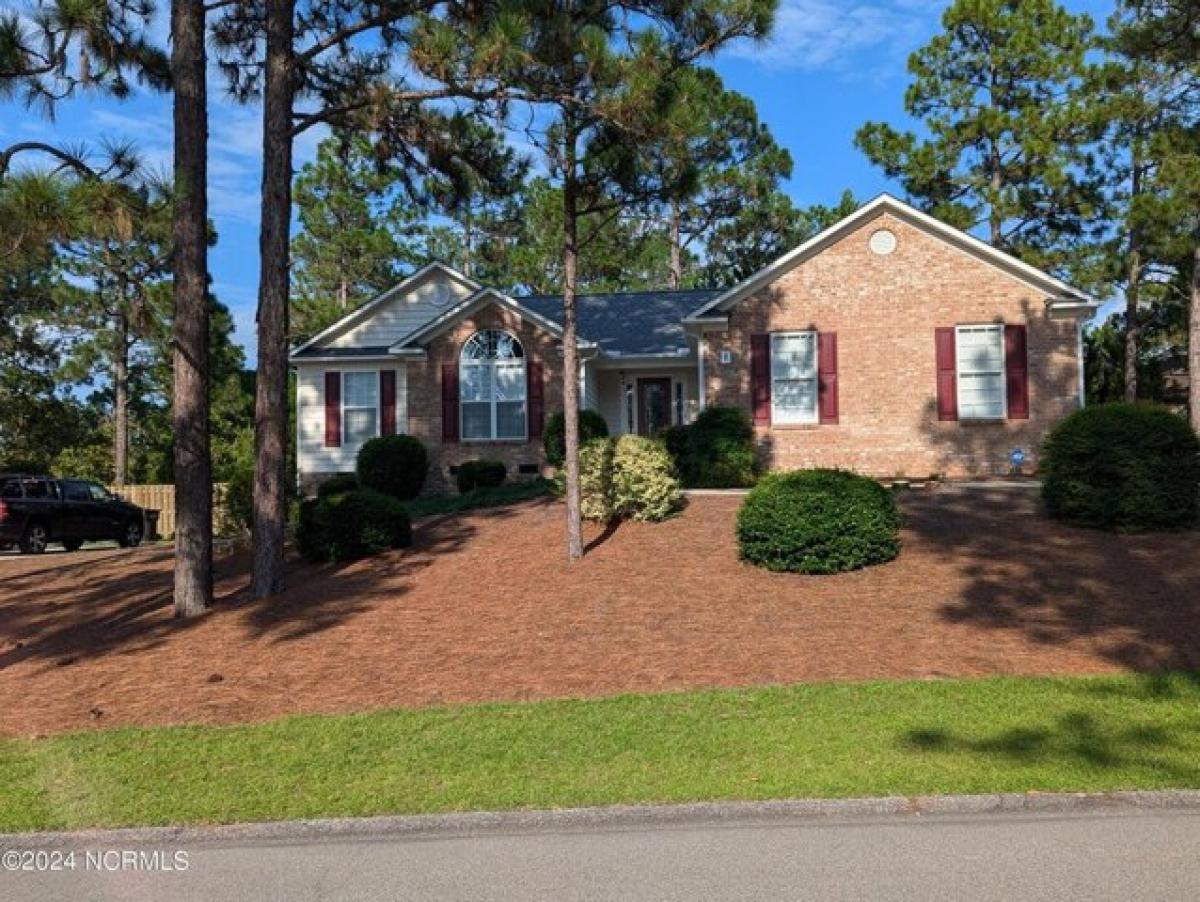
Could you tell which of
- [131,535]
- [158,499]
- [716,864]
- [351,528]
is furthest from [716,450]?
[158,499]

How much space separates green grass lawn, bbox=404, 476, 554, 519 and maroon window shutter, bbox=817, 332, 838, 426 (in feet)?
18.3

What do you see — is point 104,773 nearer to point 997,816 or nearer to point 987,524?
point 997,816

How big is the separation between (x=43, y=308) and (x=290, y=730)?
3429cm

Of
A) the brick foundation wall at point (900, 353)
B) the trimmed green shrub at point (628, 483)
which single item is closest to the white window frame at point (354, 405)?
the brick foundation wall at point (900, 353)

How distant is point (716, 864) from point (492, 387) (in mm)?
18381

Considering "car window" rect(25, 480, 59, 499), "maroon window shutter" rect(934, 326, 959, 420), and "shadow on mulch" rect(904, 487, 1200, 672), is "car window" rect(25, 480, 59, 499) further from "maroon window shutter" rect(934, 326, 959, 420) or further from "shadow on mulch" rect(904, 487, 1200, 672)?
"maroon window shutter" rect(934, 326, 959, 420)

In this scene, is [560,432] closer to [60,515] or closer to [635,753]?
[60,515]

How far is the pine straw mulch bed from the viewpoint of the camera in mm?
8391

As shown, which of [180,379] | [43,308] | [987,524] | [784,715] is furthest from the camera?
[43,308]

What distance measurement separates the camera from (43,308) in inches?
1420

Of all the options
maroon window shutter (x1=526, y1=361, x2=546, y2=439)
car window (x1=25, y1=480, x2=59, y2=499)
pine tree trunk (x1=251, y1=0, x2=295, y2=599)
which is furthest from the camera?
maroon window shutter (x1=526, y1=361, x2=546, y2=439)

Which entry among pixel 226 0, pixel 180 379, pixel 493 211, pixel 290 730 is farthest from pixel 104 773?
pixel 493 211

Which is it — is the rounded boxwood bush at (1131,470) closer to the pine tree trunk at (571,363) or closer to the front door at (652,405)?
the pine tree trunk at (571,363)

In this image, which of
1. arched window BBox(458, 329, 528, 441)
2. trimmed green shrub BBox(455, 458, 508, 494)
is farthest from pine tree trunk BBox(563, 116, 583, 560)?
arched window BBox(458, 329, 528, 441)
